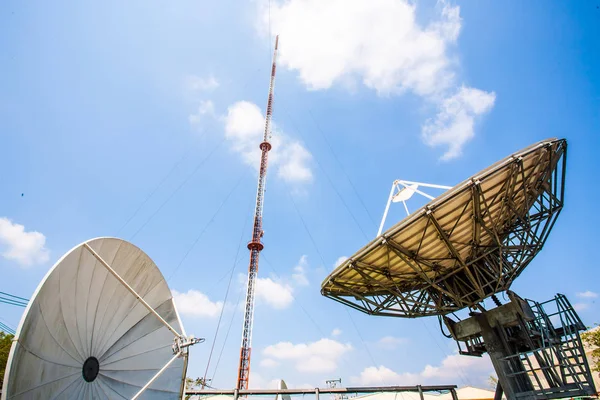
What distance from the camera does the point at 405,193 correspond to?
17406mm

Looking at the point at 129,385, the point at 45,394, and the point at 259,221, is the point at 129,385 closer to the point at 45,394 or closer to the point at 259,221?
the point at 45,394

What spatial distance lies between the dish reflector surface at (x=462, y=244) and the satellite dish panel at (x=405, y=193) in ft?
10.3

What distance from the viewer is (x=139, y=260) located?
11.5 meters

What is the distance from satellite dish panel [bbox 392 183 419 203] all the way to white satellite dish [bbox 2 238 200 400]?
469 inches

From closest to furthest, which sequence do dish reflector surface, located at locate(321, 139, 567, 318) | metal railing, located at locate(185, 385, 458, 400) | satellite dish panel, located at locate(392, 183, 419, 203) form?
dish reflector surface, located at locate(321, 139, 567, 318), metal railing, located at locate(185, 385, 458, 400), satellite dish panel, located at locate(392, 183, 419, 203)

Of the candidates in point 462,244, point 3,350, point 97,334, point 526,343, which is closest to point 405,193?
point 462,244

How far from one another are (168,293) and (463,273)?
13.7 metres

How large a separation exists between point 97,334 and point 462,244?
14.3 metres

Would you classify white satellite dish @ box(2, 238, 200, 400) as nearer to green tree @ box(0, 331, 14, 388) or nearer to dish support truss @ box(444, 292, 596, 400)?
dish support truss @ box(444, 292, 596, 400)

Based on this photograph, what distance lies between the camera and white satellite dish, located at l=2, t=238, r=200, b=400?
7551 millimetres

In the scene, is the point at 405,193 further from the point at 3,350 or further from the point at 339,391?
the point at 3,350

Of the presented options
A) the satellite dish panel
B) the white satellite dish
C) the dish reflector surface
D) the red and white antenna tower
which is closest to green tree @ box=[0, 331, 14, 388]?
the red and white antenna tower

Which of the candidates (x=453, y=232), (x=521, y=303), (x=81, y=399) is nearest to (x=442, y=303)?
(x=521, y=303)

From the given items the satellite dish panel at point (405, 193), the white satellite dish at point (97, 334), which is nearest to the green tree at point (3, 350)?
the white satellite dish at point (97, 334)
